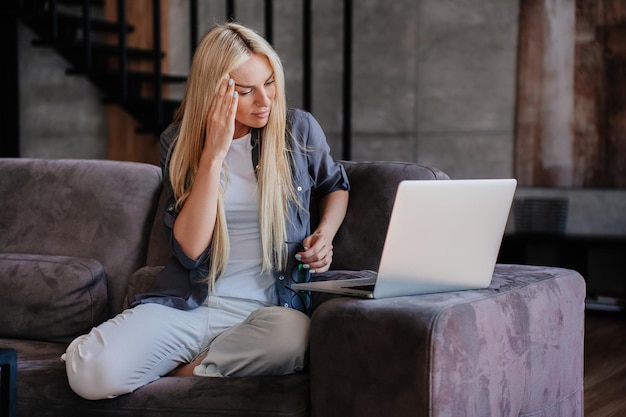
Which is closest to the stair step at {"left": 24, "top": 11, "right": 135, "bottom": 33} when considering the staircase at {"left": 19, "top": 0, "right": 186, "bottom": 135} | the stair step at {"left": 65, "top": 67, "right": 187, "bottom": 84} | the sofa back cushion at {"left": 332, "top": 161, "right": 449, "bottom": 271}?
the staircase at {"left": 19, "top": 0, "right": 186, "bottom": 135}

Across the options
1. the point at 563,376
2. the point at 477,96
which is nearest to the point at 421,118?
the point at 477,96

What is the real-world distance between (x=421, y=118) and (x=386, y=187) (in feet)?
10.3

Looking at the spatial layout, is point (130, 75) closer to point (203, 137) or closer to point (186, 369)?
point (203, 137)

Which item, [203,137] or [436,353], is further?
[203,137]

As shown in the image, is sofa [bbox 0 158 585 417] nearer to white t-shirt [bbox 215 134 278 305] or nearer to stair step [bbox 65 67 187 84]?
white t-shirt [bbox 215 134 278 305]

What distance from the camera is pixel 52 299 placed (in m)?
2.48

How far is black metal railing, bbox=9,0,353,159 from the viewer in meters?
5.18

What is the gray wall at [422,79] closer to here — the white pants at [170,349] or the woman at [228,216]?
the woman at [228,216]

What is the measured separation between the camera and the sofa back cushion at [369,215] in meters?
2.34

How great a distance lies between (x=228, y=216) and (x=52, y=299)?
2.10 ft

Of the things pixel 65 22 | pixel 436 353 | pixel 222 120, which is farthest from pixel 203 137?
pixel 65 22

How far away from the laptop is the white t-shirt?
312 millimetres

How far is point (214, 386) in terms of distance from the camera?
186 centimetres

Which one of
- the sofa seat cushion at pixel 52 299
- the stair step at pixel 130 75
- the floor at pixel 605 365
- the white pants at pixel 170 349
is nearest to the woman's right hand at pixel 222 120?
the white pants at pixel 170 349
